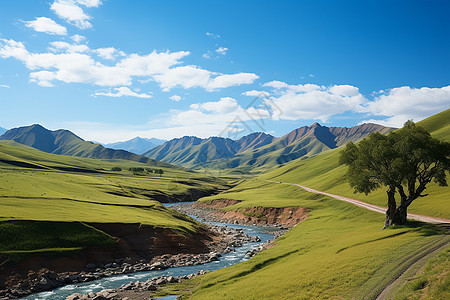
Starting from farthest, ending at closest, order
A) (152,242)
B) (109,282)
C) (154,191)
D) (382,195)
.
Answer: (154,191), (382,195), (152,242), (109,282)

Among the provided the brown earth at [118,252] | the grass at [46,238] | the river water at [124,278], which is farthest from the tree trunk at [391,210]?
the grass at [46,238]

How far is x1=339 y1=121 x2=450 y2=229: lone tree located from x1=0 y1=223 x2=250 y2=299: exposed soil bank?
3423 centimetres

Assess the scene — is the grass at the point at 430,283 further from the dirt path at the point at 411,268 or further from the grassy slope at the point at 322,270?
the grassy slope at the point at 322,270

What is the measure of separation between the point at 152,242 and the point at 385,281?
149 ft

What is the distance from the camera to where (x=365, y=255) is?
33.2 metres

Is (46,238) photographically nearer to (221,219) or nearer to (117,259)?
(117,259)

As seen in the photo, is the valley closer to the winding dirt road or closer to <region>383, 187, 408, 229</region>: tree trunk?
the winding dirt road

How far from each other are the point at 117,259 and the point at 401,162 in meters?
53.2

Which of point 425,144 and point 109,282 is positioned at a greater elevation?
point 425,144

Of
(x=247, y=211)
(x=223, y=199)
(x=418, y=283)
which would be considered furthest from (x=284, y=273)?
(x=223, y=199)

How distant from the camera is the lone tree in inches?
1716

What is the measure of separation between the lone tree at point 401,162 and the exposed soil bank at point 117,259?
34226 mm

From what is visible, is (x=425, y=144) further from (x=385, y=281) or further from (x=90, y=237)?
(x=90, y=237)

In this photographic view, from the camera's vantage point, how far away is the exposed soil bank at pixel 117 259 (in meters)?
39.7
